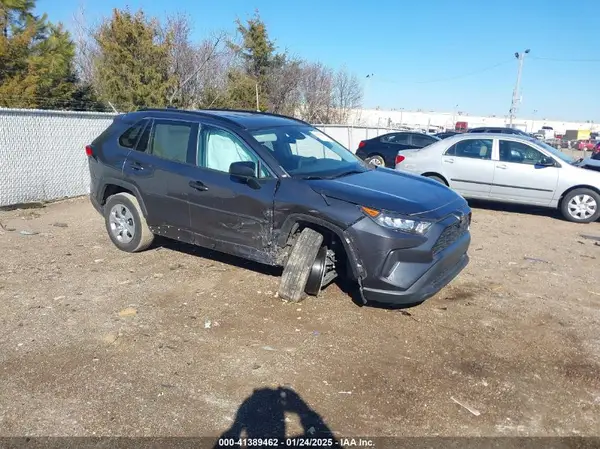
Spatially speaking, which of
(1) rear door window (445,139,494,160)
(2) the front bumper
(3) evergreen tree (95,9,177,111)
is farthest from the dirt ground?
(3) evergreen tree (95,9,177,111)

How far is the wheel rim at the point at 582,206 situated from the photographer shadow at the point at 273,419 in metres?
7.91

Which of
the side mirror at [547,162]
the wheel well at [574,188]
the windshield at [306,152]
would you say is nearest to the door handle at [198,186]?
the windshield at [306,152]

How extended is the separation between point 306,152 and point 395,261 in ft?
5.90

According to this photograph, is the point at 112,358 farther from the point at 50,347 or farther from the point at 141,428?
the point at 141,428

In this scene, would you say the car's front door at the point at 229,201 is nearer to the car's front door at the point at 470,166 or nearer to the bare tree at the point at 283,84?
the car's front door at the point at 470,166

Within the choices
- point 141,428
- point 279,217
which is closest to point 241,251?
point 279,217

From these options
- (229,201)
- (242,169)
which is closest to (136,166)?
(229,201)

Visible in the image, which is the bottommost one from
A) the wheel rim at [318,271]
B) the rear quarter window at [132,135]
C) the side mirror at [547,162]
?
the wheel rim at [318,271]

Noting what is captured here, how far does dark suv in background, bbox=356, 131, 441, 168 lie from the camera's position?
15570 millimetres

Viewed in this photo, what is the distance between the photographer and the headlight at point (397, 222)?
406 centimetres

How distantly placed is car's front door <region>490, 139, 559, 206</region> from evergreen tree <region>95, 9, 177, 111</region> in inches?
579

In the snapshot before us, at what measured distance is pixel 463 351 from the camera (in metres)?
3.89

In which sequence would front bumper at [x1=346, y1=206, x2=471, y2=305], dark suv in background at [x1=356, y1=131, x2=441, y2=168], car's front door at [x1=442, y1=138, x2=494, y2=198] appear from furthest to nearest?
dark suv in background at [x1=356, y1=131, x2=441, y2=168]
car's front door at [x1=442, y1=138, x2=494, y2=198]
front bumper at [x1=346, y1=206, x2=471, y2=305]

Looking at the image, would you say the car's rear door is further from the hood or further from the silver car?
the silver car
